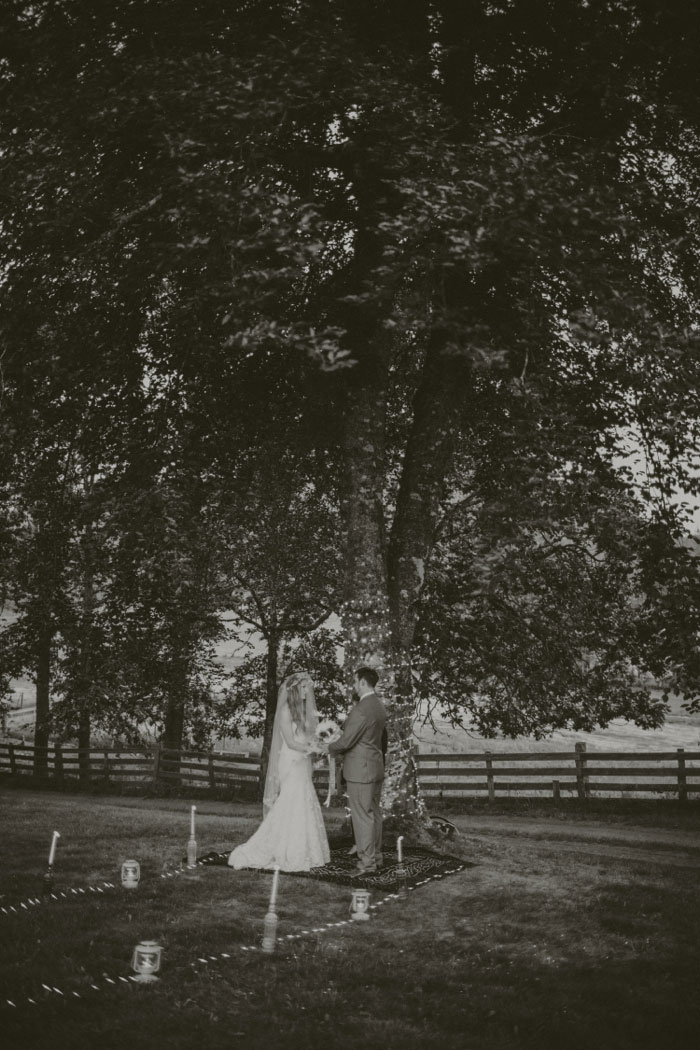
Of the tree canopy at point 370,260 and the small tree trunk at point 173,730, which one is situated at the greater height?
the tree canopy at point 370,260

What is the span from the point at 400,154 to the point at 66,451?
6542 millimetres

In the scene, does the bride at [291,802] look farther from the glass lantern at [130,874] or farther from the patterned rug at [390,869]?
the glass lantern at [130,874]

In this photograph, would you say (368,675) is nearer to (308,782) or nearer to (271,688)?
Result: (308,782)

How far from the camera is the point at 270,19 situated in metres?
12.0

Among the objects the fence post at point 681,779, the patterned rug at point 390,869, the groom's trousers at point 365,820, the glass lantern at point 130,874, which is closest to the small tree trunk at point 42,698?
the fence post at point 681,779

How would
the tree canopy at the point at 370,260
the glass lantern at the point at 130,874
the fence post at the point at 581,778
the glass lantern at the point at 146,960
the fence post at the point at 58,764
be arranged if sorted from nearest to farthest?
the glass lantern at the point at 146,960 < the glass lantern at the point at 130,874 < the tree canopy at the point at 370,260 < the fence post at the point at 581,778 < the fence post at the point at 58,764

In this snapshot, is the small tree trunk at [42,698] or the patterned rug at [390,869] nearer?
the patterned rug at [390,869]

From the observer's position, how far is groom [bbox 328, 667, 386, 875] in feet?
35.6

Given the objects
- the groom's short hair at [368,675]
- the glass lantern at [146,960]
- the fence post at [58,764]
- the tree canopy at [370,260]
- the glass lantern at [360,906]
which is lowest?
the fence post at [58,764]

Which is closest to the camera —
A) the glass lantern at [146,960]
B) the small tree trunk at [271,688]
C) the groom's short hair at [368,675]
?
the glass lantern at [146,960]

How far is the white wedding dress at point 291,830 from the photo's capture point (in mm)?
11109

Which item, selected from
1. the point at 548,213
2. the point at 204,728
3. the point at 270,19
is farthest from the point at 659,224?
the point at 204,728

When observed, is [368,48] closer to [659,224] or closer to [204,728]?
[659,224]

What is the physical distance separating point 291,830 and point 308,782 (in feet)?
2.14
